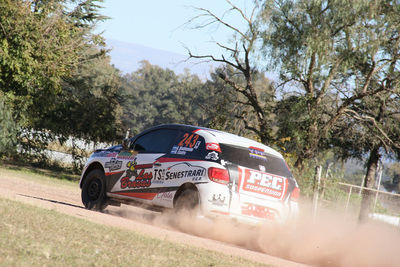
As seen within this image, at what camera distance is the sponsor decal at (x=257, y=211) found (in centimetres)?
921

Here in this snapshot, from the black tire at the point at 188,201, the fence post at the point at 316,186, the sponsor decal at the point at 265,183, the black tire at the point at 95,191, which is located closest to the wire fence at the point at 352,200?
the fence post at the point at 316,186

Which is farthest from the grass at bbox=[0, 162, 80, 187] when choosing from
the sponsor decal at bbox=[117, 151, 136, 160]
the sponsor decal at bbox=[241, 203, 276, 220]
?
the sponsor decal at bbox=[241, 203, 276, 220]

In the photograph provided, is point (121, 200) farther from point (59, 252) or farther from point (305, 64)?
point (305, 64)

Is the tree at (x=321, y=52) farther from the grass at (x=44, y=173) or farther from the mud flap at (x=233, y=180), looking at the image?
the mud flap at (x=233, y=180)

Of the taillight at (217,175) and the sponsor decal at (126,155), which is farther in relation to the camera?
the sponsor decal at (126,155)

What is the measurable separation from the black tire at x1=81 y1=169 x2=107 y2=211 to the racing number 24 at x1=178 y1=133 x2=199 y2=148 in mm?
2235

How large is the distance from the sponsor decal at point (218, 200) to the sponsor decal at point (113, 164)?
2.76 m

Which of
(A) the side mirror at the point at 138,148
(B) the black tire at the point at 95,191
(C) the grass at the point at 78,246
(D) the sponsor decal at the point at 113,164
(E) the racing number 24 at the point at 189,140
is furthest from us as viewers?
(B) the black tire at the point at 95,191

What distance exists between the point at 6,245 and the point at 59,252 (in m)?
0.52

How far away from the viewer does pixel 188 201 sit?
366 inches

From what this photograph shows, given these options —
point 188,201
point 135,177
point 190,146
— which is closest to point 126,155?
point 135,177

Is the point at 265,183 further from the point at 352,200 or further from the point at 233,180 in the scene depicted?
the point at 352,200

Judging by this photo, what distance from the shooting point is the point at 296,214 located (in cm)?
984

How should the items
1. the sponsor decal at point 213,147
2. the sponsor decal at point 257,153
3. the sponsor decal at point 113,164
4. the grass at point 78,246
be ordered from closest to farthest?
the grass at point 78,246
the sponsor decal at point 213,147
the sponsor decal at point 257,153
the sponsor decal at point 113,164
